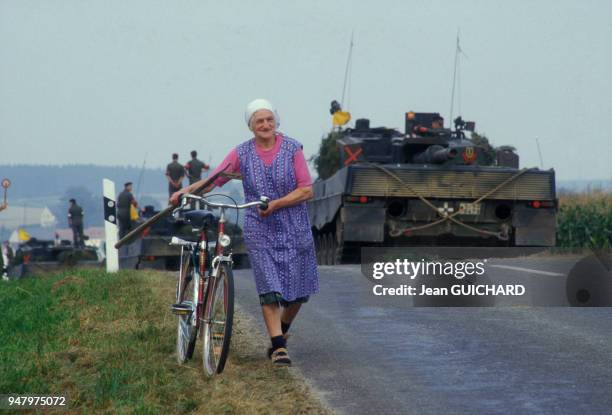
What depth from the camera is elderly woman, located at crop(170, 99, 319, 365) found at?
8305mm

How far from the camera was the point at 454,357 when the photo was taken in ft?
28.8

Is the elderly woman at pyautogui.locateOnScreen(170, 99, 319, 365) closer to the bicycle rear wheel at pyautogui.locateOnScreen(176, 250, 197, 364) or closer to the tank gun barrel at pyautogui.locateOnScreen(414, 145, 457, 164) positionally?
the bicycle rear wheel at pyautogui.locateOnScreen(176, 250, 197, 364)

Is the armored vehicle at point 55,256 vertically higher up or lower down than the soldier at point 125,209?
lower down

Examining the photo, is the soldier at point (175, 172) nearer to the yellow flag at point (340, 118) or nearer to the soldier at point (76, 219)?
the yellow flag at point (340, 118)

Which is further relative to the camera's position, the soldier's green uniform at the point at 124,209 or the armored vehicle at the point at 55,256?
the armored vehicle at the point at 55,256

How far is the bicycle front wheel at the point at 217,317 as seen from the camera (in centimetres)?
771

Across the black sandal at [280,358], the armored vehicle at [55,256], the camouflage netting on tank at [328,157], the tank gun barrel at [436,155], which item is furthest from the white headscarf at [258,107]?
the armored vehicle at [55,256]

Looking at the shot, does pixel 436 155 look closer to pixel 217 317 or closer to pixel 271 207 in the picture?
pixel 271 207

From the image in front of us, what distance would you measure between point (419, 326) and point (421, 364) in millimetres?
2147

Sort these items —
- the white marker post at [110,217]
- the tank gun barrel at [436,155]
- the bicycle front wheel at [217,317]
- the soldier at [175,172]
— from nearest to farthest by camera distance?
the bicycle front wheel at [217,317] → the white marker post at [110,217] → the tank gun barrel at [436,155] → the soldier at [175,172]

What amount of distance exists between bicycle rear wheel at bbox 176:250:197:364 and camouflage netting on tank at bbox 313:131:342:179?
16719mm

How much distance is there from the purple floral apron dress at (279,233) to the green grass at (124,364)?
539mm

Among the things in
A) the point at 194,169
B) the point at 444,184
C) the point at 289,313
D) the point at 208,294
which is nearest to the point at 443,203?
the point at 444,184

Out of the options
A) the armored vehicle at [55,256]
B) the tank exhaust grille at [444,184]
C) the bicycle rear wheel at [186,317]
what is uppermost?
the tank exhaust grille at [444,184]
